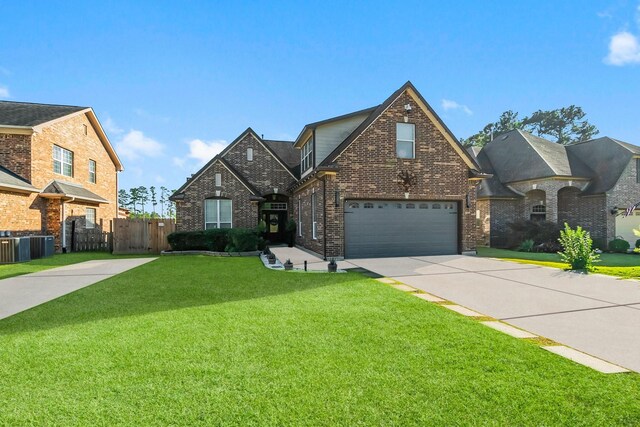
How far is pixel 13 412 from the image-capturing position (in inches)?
103

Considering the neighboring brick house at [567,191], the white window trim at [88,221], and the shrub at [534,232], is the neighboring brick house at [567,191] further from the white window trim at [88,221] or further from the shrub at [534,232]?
the white window trim at [88,221]

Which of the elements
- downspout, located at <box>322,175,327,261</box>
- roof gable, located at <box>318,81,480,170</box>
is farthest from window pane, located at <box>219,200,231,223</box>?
downspout, located at <box>322,175,327,261</box>

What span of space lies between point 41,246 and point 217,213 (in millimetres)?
7987

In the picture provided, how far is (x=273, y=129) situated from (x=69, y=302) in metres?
23.0

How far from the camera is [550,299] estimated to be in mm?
6383

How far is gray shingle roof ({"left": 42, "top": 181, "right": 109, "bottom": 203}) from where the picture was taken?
16308 mm

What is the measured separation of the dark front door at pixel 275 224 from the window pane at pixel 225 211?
10.7 ft

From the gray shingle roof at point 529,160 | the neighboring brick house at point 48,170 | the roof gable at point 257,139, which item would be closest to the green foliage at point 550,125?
the gray shingle roof at point 529,160

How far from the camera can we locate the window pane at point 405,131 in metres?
13.9

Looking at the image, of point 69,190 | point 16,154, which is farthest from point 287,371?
point 16,154

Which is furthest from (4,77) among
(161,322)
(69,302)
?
(161,322)

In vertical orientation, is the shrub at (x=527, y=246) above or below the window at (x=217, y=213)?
below

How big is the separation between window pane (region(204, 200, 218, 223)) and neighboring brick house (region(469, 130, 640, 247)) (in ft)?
56.1

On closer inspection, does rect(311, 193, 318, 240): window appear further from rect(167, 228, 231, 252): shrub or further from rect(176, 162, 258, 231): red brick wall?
rect(176, 162, 258, 231): red brick wall
